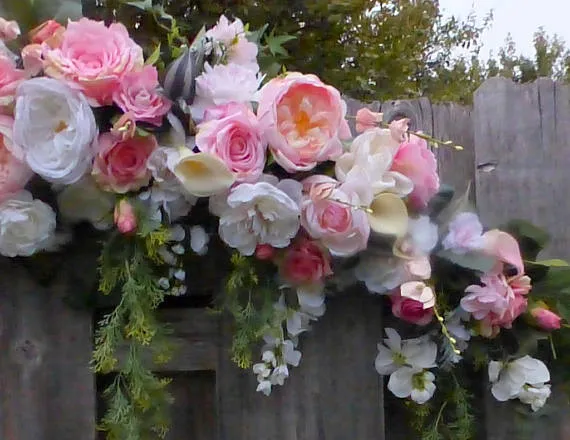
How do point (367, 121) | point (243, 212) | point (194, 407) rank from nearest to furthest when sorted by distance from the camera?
point (243, 212) < point (367, 121) < point (194, 407)

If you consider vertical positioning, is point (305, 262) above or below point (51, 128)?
below

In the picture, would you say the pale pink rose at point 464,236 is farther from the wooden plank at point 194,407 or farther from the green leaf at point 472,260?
the wooden plank at point 194,407

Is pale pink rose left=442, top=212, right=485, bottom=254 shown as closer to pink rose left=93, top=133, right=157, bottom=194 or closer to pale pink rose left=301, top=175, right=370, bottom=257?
pale pink rose left=301, top=175, right=370, bottom=257

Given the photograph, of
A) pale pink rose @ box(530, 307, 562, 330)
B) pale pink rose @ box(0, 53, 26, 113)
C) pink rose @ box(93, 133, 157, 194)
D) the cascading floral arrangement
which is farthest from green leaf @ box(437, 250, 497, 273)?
pale pink rose @ box(0, 53, 26, 113)

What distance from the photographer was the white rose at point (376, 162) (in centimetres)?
117

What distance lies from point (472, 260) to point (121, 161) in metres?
0.53

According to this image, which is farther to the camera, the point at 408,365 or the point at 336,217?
the point at 408,365

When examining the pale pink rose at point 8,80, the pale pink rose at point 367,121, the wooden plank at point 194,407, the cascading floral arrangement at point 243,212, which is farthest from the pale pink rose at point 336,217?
the pale pink rose at point 8,80

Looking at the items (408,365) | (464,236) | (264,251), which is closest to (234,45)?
(264,251)

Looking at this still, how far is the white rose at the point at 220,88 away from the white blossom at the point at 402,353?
1.41 ft

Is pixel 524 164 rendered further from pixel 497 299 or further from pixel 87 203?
pixel 87 203

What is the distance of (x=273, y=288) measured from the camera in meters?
1.21

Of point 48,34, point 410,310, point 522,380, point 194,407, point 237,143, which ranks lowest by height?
point 194,407

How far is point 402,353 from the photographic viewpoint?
49.6 inches
